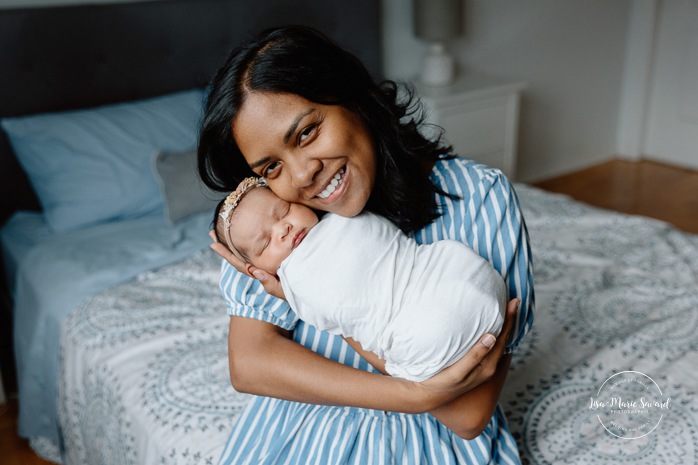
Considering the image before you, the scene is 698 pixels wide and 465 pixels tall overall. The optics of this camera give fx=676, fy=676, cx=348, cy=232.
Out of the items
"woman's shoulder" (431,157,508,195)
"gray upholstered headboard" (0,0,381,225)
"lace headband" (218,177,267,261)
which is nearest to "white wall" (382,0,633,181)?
"gray upholstered headboard" (0,0,381,225)

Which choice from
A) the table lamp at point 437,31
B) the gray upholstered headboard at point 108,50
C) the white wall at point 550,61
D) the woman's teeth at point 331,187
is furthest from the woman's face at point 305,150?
the white wall at point 550,61

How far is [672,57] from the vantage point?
13.6 ft

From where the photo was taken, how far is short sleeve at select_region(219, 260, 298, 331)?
1.05m

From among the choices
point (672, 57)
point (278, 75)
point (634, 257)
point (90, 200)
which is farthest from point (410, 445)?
point (672, 57)

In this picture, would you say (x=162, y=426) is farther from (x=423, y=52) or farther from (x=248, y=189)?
(x=423, y=52)

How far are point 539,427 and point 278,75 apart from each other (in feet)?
2.60

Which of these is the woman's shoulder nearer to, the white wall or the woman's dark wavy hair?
the woman's dark wavy hair

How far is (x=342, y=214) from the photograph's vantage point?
0.98 m

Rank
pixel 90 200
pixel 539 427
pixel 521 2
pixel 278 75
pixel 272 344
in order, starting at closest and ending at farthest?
1. pixel 278 75
2. pixel 272 344
3. pixel 539 427
4. pixel 90 200
5. pixel 521 2

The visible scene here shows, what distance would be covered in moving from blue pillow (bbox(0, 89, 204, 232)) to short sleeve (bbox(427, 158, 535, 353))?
128 cm

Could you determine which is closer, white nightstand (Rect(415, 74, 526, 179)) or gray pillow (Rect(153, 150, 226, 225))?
gray pillow (Rect(153, 150, 226, 225))

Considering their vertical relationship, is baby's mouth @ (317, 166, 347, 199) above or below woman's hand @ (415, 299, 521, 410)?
above

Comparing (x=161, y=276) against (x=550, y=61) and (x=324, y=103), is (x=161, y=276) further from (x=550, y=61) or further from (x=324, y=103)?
(x=550, y=61)

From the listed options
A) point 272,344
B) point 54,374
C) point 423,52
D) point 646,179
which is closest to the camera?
point 272,344
